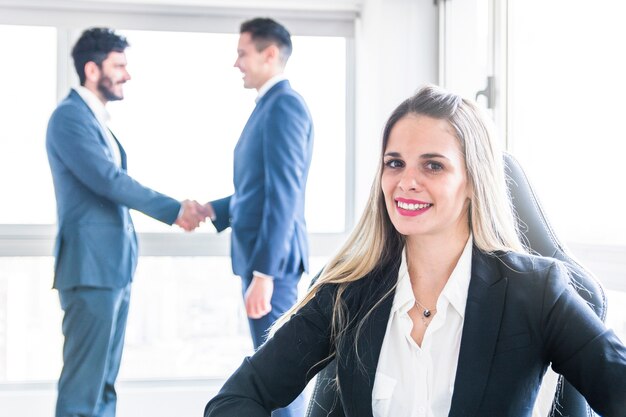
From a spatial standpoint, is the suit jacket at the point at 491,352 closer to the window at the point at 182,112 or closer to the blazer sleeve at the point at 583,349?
the blazer sleeve at the point at 583,349

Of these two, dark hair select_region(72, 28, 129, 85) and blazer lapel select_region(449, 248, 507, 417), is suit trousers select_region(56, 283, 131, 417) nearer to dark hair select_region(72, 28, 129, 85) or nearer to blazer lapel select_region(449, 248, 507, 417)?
dark hair select_region(72, 28, 129, 85)

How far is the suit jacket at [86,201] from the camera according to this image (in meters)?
2.58

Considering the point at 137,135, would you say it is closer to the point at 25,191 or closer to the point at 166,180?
the point at 166,180

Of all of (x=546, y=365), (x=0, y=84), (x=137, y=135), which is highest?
(x=0, y=84)

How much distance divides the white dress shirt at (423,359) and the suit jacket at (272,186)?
4.02ft

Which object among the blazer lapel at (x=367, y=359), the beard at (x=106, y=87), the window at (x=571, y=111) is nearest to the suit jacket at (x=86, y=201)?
the beard at (x=106, y=87)

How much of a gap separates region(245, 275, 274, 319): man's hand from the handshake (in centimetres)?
45

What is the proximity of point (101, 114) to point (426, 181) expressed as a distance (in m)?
1.75

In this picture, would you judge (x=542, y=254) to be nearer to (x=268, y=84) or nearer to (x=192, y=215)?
(x=268, y=84)

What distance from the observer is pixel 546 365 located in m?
1.20

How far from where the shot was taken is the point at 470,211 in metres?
1.38

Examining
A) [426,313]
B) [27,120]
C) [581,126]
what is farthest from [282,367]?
[27,120]

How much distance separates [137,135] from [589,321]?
7.30ft

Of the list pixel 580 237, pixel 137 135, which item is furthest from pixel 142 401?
pixel 580 237
